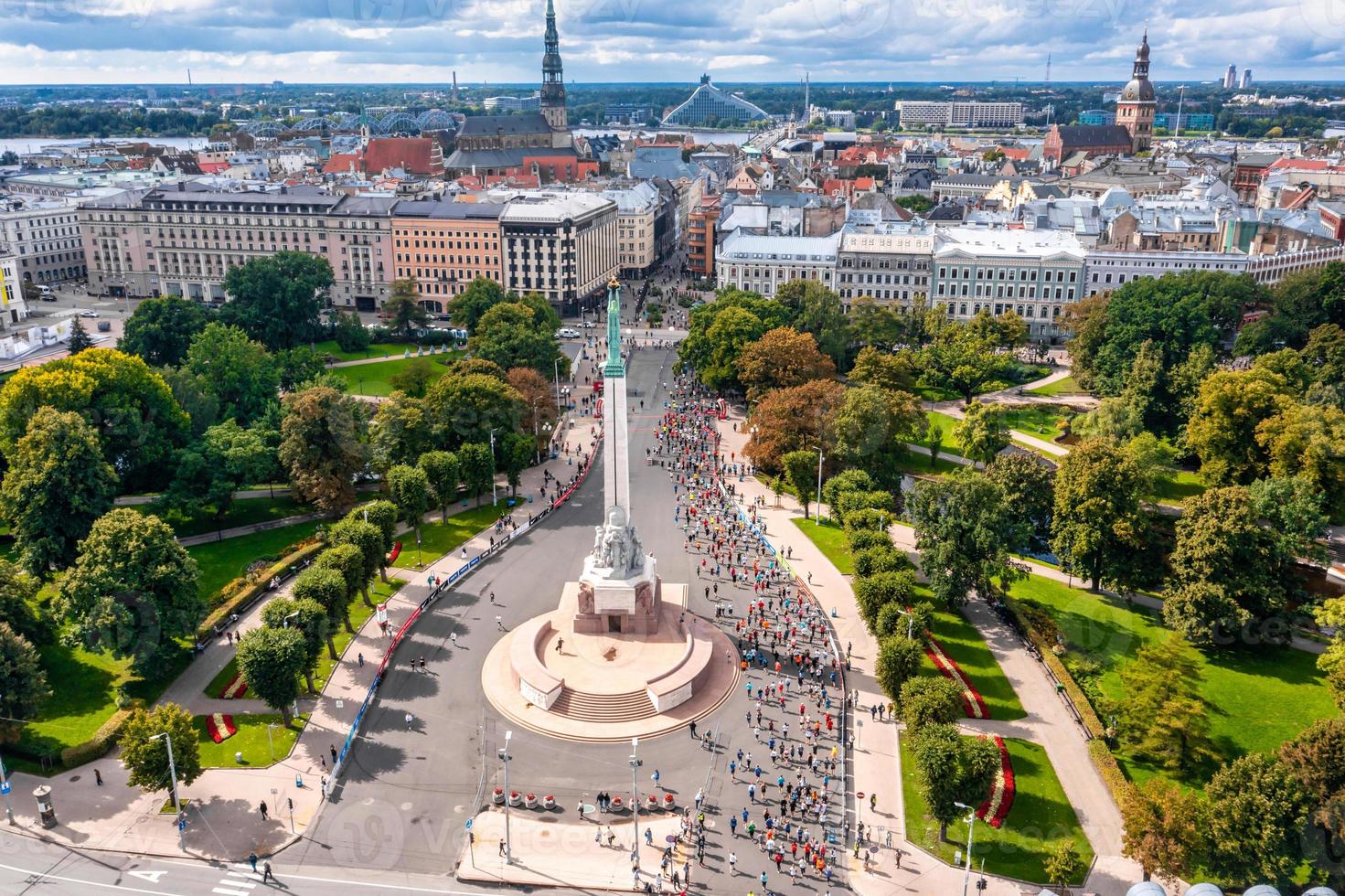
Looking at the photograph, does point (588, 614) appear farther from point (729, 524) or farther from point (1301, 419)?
point (1301, 419)

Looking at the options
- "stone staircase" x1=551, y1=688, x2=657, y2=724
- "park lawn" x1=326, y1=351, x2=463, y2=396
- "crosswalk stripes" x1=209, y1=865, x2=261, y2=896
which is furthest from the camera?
"park lawn" x1=326, y1=351, x2=463, y2=396

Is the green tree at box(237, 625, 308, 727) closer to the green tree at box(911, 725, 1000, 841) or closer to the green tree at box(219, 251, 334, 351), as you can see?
the green tree at box(911, 725, 1000, 841)

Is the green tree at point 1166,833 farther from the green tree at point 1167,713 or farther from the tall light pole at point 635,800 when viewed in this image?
the tall light pole at point 635,800

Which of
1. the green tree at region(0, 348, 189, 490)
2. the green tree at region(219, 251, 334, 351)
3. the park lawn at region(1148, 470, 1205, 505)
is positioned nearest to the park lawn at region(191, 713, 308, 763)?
the green tree at region(0, 348, 189, 490)

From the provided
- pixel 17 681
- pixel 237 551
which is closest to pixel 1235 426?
pixel 237 551

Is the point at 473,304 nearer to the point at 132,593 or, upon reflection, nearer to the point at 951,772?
the point at 132,593

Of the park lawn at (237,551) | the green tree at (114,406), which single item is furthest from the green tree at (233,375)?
the park lawn at (237,551)

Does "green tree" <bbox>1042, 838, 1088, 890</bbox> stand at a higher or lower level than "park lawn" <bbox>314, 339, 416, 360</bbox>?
lower
